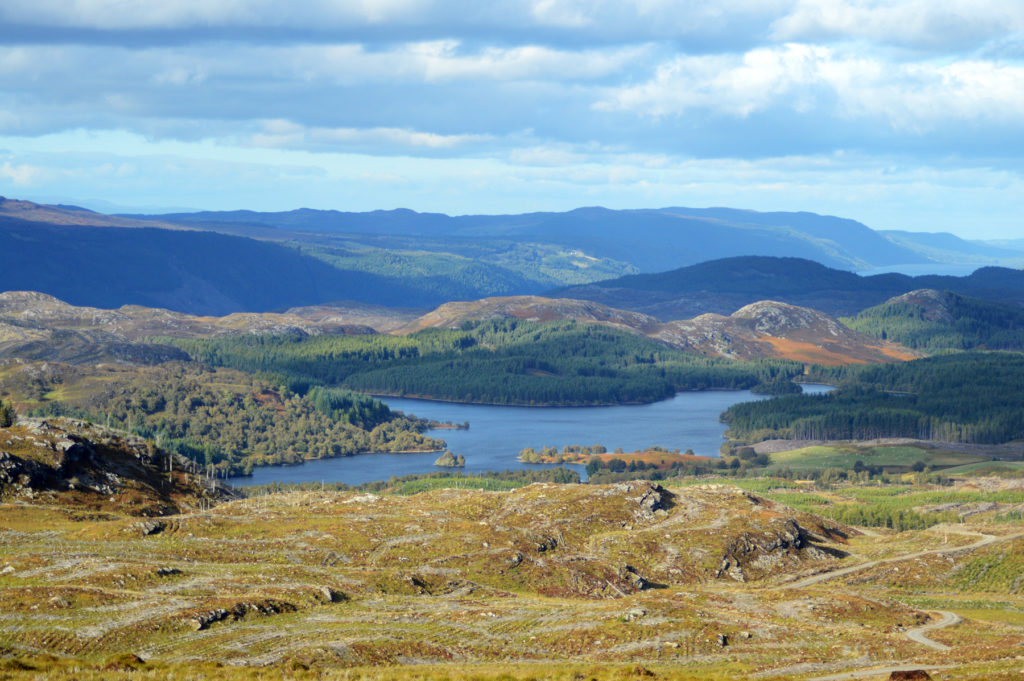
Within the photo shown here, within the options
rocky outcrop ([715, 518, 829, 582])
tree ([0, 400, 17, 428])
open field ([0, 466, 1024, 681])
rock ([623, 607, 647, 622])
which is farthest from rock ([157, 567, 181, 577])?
tree ([0, 400, 17, 428])

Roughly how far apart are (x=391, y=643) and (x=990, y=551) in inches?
3497

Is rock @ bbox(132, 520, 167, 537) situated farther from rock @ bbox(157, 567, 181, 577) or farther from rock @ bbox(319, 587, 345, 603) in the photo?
rock @ bbox(319, 587, 345, 603)

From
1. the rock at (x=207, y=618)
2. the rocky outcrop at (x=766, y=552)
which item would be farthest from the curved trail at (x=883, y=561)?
the rock at (x=207, y=618)

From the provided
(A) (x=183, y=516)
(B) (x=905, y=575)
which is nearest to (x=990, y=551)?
(B) (x=905, y=575)

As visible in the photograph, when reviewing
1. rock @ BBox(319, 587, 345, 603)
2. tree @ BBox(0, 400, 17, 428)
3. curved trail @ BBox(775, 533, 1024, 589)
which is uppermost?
tree @ BBox(0, 400, 17, 428)

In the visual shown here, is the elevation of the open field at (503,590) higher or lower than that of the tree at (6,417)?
lower

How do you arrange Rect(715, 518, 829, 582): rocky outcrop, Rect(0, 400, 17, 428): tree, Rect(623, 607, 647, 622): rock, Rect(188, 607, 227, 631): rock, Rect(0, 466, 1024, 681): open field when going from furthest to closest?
Rect(0, 400, 17, 428): tree
Rect(715, 518, 829, 582): rocky outcrop
Rect(623, 607, 647, 622): rock
Rect(188, 607, 227, 631): rock
Rect(0, 466, 1024, 681): open field

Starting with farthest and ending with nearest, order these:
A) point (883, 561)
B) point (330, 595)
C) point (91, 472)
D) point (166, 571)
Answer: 1. point (91, 472)
2. point (883, 561)
3. point (166, 571)
4. point (330, 595)

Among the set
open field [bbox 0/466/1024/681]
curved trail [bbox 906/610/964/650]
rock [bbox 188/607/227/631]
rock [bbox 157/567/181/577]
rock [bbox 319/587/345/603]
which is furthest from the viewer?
rock [bbox 157/567/181/577]

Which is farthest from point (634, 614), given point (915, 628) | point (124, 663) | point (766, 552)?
point (124, 663)

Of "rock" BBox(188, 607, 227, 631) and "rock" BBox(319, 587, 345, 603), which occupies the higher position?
"rock" BBox(188, 607, 227, 631)

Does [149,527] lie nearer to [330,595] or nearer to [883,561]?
[330,595]

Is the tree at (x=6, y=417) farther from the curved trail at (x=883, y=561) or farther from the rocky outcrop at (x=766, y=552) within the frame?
the curved trail at (x=883, y=561)

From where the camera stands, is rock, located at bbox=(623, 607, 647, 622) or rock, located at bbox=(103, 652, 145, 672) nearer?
rock, located at bbox=(103, 652, 145, 672)
